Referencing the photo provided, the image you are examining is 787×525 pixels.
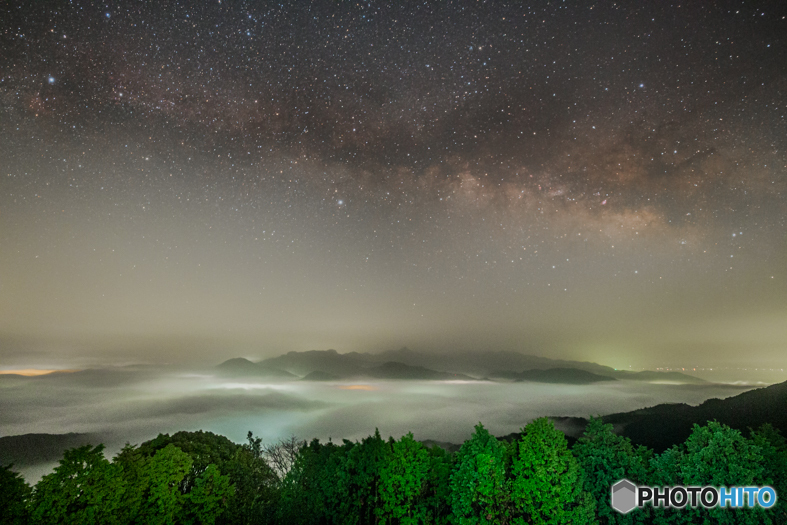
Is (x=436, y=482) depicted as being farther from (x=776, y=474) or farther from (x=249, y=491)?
(x=776, y=474)

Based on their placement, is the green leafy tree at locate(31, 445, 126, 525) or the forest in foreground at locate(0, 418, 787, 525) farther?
the forest in foreground at locate(0, 418, 787, 525)

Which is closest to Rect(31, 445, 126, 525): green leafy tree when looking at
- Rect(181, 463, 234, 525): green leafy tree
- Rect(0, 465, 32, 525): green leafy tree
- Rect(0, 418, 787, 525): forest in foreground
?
Rect(0, 418, 787, 525): forest in foreground

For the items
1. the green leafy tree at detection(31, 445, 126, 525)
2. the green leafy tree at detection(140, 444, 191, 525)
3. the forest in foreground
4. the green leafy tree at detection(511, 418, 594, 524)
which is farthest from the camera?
the green leafy tree at detection(140, 444, 191, 525)

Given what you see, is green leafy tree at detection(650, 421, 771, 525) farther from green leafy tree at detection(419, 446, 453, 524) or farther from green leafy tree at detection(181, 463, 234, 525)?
green leafy tree at detection(181, 463, 234, 525)

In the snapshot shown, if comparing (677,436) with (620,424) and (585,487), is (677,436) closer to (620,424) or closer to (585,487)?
(620,424)

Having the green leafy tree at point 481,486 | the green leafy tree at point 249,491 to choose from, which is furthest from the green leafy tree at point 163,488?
the green leafy tree at point 481,486

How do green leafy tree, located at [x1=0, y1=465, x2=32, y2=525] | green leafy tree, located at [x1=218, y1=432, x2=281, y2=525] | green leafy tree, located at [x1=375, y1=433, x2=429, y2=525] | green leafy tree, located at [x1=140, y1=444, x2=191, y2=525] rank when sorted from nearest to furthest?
green leafy tree, located at [x1=0, y1=465, x2=32, y2=525], green leafy tree, located at [x1=140, y1=444, x2=191, y2=525], green leafy tree, located at [x1=375, y1=433, x2=429, y2=525], green leafy tree, located at [x1=218, y1=432, x2=281, y2=525]

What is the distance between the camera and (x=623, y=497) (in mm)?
18781

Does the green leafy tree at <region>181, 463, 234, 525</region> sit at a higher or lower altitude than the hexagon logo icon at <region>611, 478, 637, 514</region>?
lower

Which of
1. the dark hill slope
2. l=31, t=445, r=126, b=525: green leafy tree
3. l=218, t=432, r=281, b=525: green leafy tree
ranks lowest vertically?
the dark hill slope

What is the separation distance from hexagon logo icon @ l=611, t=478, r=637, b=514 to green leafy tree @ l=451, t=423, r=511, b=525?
536 cm

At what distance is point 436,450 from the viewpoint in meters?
23.8

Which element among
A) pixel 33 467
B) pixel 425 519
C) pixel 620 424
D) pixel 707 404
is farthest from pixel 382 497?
pixel 33 467

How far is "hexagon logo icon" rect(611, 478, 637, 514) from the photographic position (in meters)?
18.7
